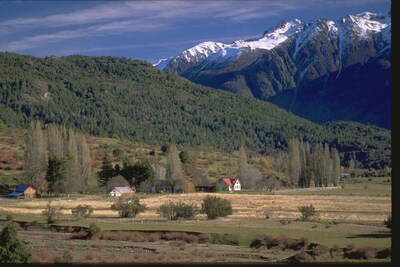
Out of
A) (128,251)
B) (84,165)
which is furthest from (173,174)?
(128,251)

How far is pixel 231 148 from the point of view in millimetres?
167375

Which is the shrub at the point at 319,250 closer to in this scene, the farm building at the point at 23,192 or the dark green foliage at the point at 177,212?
the dark green foliage at the point at 177,212

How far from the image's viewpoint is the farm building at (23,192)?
189 feet

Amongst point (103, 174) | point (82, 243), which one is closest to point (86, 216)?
point (82, 243)

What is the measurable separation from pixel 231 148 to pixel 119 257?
146m

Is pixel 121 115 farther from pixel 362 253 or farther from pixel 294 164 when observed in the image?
pixel 362 253

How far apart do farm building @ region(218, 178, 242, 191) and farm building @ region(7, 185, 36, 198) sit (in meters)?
29.7

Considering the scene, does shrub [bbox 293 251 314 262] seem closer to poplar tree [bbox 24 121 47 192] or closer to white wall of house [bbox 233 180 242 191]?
poplar tree [bbox 24 121 47 192]

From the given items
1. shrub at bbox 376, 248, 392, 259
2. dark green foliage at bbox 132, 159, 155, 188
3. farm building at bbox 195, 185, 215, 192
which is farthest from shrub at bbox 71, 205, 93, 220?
farm building at bbox 195, 185, 215, 192

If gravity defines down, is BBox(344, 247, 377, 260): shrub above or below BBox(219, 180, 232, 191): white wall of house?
above

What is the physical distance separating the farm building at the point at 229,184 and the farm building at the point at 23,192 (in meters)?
29.7

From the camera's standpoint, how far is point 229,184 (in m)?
81.2

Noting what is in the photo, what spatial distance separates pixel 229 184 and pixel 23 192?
3251 cm

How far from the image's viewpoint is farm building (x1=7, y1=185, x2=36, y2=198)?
189 feet
